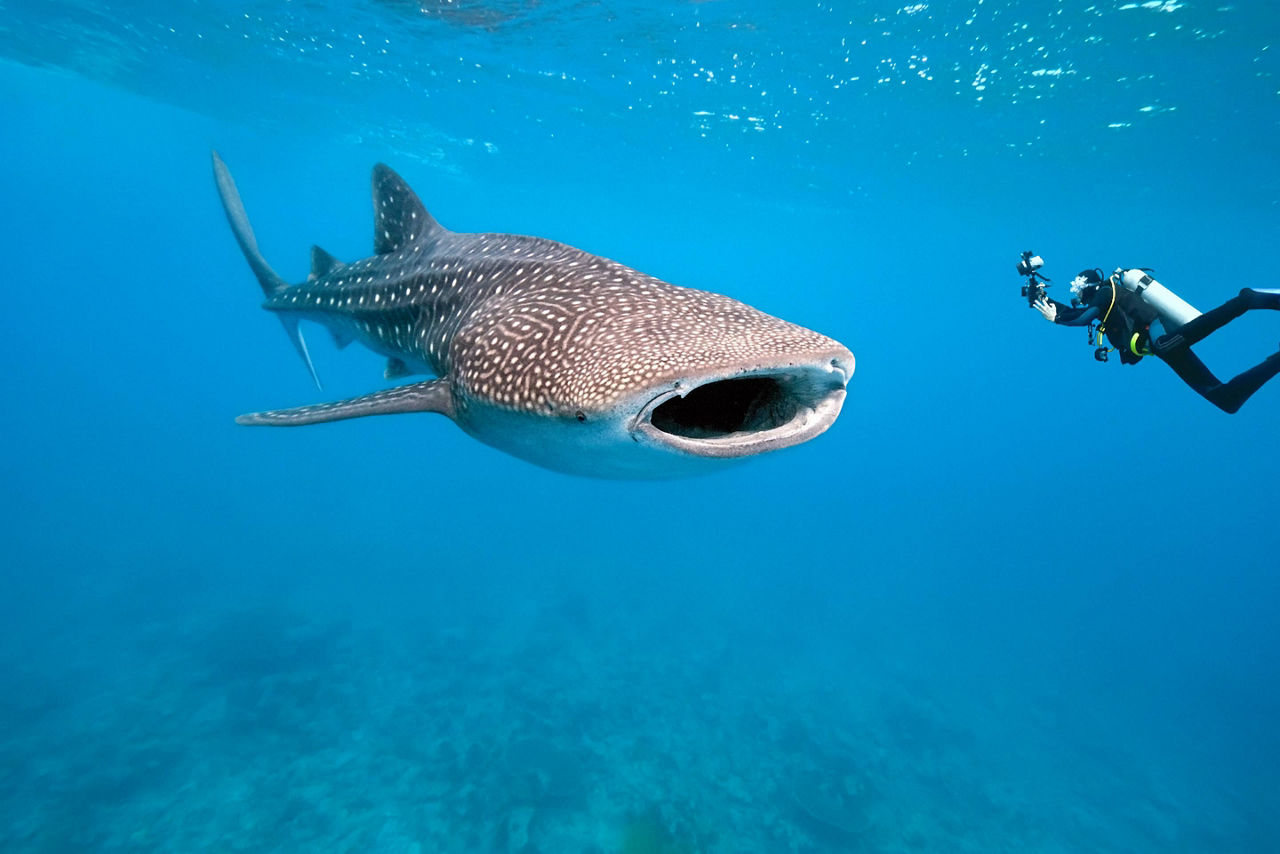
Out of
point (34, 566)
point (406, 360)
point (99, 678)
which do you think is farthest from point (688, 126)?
point (34, 566)

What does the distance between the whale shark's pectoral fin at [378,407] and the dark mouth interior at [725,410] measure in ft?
4.45

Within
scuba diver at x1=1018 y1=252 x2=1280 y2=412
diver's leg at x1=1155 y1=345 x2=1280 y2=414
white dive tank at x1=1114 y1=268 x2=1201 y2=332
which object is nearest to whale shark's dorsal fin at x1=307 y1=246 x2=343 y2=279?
scuba diver at x1=1018 y1=252 x2=1280 y2=412

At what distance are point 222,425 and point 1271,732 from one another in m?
61.5

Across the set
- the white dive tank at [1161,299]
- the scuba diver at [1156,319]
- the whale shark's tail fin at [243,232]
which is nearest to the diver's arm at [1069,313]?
the scuba diver at [1156,319]

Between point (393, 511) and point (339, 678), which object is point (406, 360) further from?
point (393, 511)

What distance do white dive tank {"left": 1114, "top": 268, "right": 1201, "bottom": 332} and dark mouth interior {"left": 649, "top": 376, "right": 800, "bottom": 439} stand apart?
20.6 feet

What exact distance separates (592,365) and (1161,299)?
24.3ft

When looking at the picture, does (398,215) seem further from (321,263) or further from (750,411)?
(750,411)

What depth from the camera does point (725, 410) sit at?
3105 mm

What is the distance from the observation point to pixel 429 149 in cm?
3594

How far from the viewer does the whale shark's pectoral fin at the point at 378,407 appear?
3619 mm

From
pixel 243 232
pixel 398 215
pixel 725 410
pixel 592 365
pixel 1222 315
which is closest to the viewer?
pixel 592 365

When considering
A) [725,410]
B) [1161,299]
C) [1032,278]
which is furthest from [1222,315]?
[725,410]

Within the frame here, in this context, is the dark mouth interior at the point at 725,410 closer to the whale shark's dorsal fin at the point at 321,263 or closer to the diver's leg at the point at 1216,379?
the whale shark's dorsal fin at the point at 321,263
